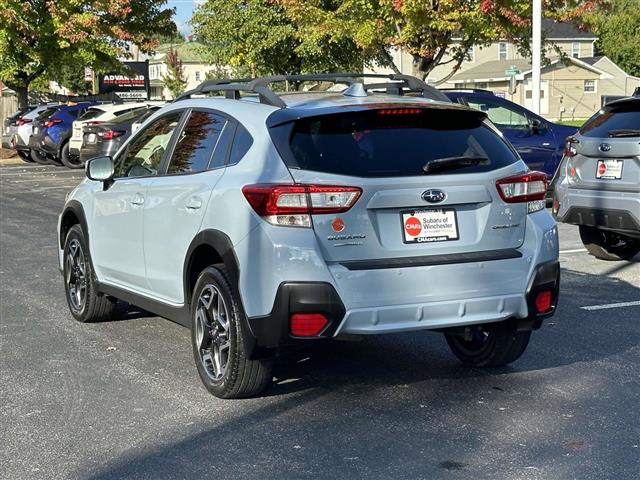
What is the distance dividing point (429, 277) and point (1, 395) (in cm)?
256

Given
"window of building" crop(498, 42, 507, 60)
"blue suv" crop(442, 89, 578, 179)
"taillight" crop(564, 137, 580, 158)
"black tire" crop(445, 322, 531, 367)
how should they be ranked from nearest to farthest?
"black tire" crop(445, 322, 531, 367)
"taillight" crop(564, 137, 580, 158)
"blue suv" crop(442, 89, 578, 179)
"window of building" crop(498, 42, 507, 60)

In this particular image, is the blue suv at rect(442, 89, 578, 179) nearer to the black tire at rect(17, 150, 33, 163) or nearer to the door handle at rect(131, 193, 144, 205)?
the door handle at rect(131, 193, 144, 205)

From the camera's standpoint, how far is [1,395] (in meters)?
6.07

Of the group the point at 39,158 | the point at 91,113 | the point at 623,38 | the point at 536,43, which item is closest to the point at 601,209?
the point at 536,43

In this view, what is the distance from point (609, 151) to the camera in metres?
10.1

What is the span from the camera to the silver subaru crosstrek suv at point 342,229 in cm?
532

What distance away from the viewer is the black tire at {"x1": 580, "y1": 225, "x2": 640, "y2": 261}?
35.8ft

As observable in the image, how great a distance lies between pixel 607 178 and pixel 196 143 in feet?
16.8

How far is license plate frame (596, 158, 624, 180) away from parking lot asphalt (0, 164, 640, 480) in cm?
211

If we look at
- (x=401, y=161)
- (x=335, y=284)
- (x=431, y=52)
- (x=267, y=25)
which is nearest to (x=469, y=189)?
(x=401, y=161)

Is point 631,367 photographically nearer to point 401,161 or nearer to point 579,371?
point 579,371

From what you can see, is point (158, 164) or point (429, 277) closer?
point (429, 277)

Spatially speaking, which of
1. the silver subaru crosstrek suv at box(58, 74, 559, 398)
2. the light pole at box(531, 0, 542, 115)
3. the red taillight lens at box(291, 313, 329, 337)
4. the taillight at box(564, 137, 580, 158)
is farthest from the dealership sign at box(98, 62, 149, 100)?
the red taillight lens at box(291, 313, 329, 337)

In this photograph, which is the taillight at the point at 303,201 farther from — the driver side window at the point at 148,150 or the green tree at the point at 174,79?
the green tree at the point at 174,79
